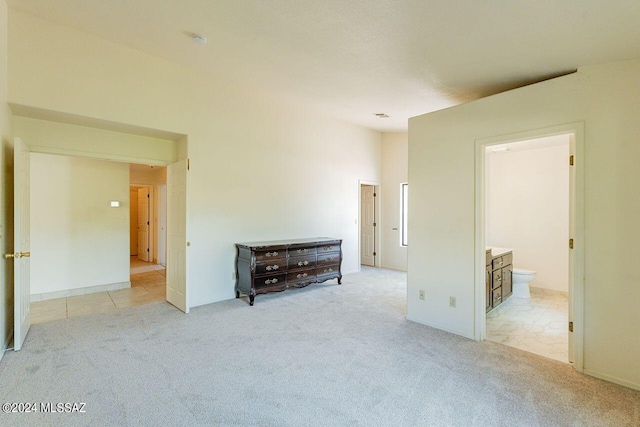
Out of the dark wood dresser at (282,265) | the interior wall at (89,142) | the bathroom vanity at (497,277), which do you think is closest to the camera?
the interior wall at (89,142)

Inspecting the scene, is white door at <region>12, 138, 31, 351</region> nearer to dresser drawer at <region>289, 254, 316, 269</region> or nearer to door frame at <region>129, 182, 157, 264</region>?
dresser drawer at <region>289, 254, 316, 269</region>

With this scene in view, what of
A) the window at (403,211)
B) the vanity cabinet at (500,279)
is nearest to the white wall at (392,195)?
the window at (403,211)

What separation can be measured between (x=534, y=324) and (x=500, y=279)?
73cm

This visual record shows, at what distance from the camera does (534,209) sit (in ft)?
18.1

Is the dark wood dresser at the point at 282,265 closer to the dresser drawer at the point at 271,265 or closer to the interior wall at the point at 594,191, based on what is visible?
the dresser drawer at the point at 271,265

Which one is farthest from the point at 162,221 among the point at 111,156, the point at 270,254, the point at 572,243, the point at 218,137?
the point at 572,243

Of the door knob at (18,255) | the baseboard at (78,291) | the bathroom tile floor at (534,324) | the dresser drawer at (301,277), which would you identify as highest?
the door knob at (18,255)

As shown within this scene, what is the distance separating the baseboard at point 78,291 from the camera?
4664mm

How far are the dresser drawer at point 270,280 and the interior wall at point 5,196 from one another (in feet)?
8.46

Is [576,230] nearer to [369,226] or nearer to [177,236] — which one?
[177,236]

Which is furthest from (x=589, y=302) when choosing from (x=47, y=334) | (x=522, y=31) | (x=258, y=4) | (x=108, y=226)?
(x=108, y=226)

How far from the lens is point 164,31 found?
313 centimetres

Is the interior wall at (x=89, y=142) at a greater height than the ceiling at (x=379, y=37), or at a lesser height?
lesser

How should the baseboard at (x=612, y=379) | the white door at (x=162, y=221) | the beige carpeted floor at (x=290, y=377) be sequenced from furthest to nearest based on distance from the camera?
the white door at (x=162, y=221) → the baseboard at (x=612, y=379) → the beige carpeted floor at (x=290, y=377)
